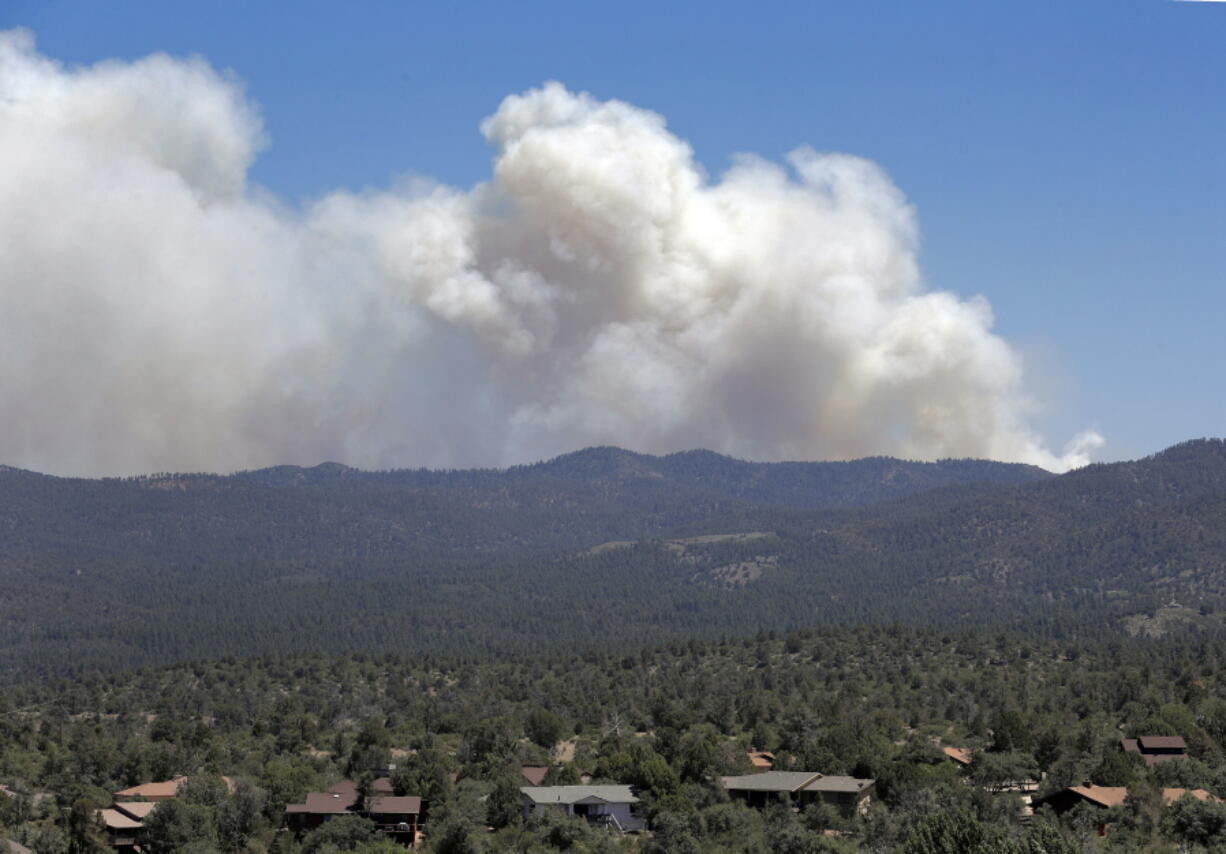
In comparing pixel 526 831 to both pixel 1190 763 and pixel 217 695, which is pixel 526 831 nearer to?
pixel 1190 763

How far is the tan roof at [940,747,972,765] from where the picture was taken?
129375 millimetres

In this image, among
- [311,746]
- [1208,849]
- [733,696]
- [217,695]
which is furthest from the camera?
[217,695]

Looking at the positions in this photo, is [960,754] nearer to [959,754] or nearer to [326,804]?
[959,754]

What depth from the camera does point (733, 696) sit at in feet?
575

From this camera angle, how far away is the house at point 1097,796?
105 meters

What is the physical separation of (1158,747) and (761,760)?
28.6 metres

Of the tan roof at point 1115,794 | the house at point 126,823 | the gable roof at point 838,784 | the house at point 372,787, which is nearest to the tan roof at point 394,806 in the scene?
the house at point 372,787

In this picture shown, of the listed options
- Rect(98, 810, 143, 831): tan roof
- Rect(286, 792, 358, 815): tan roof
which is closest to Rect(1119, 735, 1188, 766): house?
Rect(286, 792, 358, 815): tan roof

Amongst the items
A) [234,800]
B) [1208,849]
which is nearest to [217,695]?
[234,800]

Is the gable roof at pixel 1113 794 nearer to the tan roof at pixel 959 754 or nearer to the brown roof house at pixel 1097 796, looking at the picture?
the brown roof house at pixel 1097 796

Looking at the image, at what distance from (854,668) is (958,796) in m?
94.9

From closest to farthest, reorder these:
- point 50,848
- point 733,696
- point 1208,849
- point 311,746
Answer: point 1208,849 → point 50,848 → point 311,746 → point 733,696

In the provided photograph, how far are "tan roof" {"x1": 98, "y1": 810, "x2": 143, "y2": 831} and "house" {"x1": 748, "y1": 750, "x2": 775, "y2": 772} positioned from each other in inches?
1674

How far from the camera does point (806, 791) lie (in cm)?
11550
